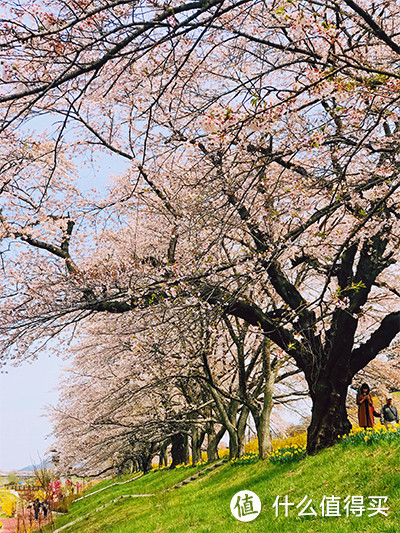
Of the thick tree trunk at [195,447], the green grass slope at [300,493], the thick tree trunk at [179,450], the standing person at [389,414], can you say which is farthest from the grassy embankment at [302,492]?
the thick tree trunk at [179,450]

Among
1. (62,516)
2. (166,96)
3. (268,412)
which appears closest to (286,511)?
(268,412)

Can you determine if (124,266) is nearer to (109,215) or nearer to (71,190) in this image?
(109,215)

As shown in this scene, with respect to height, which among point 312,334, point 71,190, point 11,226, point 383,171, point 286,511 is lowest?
point 286,511

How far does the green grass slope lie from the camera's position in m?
5.13

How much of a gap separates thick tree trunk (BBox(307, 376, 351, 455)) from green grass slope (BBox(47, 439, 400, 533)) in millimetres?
284

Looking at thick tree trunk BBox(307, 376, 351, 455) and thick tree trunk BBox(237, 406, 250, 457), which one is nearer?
thick tree trunk BBox(307, 376, 351, 455)

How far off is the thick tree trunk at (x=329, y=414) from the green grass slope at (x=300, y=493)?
28 centimetres

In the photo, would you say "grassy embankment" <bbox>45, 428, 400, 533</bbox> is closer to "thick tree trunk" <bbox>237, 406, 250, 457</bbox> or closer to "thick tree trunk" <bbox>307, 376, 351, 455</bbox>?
"thick tree trunk" <bbox>307, 376, 351, 455</bbox>

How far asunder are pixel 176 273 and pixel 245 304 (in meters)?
1.41

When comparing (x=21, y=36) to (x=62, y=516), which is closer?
(x=21, y=36)

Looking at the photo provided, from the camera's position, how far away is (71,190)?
11195 mm

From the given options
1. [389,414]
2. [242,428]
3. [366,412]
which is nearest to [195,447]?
[242,428]

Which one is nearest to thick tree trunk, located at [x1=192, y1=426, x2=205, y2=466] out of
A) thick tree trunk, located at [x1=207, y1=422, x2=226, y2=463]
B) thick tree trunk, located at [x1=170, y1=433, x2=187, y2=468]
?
thick tree trunk, located at [x1=207, y1=422, x2=226, y2=463]

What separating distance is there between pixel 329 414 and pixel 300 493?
5.64ft
